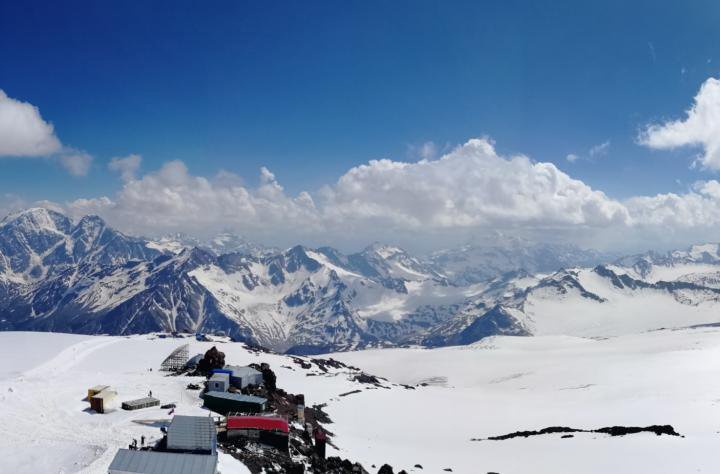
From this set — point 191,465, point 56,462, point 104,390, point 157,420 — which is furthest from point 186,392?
point 191,465

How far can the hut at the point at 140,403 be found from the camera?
51.6 m

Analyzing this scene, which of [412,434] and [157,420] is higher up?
[157,420]

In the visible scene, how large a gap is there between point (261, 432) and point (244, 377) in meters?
26.4

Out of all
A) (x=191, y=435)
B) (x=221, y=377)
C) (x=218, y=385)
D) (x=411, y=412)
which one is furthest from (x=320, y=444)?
(x=411, y=412)

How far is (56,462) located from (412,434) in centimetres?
5102

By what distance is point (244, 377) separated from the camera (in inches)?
2709

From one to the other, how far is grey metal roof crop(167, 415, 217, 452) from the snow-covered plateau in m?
1.77

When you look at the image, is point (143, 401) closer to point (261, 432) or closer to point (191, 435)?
point (261, 432)

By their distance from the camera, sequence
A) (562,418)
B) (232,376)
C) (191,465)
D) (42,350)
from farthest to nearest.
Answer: (42,350) < (562,418) < (232,376) < (191,465)

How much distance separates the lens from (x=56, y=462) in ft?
117

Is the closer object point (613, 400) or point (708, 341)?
point (613, 400)

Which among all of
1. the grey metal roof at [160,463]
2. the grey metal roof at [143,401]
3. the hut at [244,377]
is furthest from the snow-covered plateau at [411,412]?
the hut at [244,377]

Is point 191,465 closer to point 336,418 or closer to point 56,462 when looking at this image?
point 56,462

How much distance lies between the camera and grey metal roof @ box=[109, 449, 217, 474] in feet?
104
